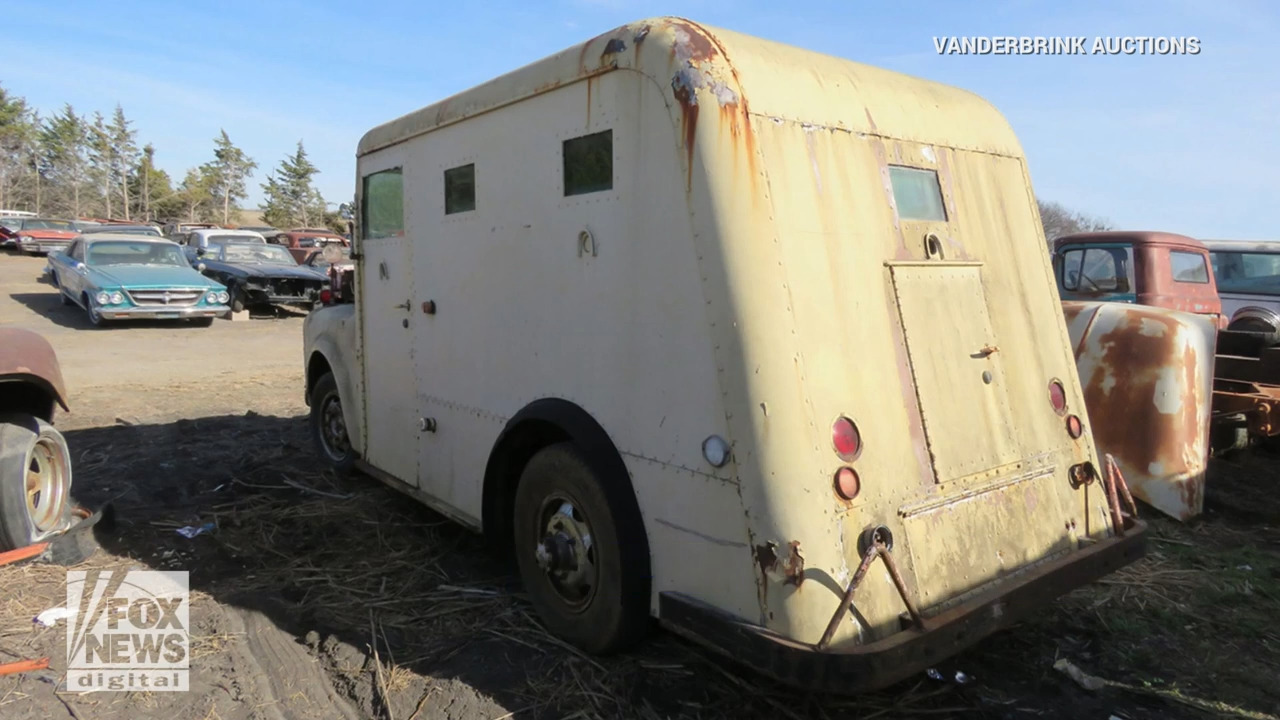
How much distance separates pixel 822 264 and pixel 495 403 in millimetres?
Answer: 1792

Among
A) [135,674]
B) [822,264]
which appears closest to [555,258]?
[822,264]

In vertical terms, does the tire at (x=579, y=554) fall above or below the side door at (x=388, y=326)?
below

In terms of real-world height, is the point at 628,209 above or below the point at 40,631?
above

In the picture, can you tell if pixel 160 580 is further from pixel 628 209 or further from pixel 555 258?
pixel 628 209

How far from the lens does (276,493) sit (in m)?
5.81

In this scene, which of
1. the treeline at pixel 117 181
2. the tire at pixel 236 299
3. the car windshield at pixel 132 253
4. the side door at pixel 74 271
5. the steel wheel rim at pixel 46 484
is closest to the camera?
the steel wheel rim at pixel 46 484

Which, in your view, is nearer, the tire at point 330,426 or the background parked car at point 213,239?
the tire at point 330,426

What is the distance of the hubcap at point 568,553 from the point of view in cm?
337

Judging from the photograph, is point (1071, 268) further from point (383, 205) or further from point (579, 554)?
point (579, 554)

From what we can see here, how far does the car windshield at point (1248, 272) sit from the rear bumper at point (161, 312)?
16194 millimetres

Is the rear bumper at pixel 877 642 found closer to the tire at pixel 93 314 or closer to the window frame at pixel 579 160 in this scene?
the window frame at pixel 579 160

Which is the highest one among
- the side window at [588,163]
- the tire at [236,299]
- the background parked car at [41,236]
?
the background parked car at [41,236]

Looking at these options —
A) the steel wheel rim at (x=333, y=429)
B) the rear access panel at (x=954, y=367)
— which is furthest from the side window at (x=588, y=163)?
the steel wheel rim at (x=333, y=429)

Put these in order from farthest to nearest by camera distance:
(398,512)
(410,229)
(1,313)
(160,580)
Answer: (1,313)
(398,512)
(410,229)
(160,580)
